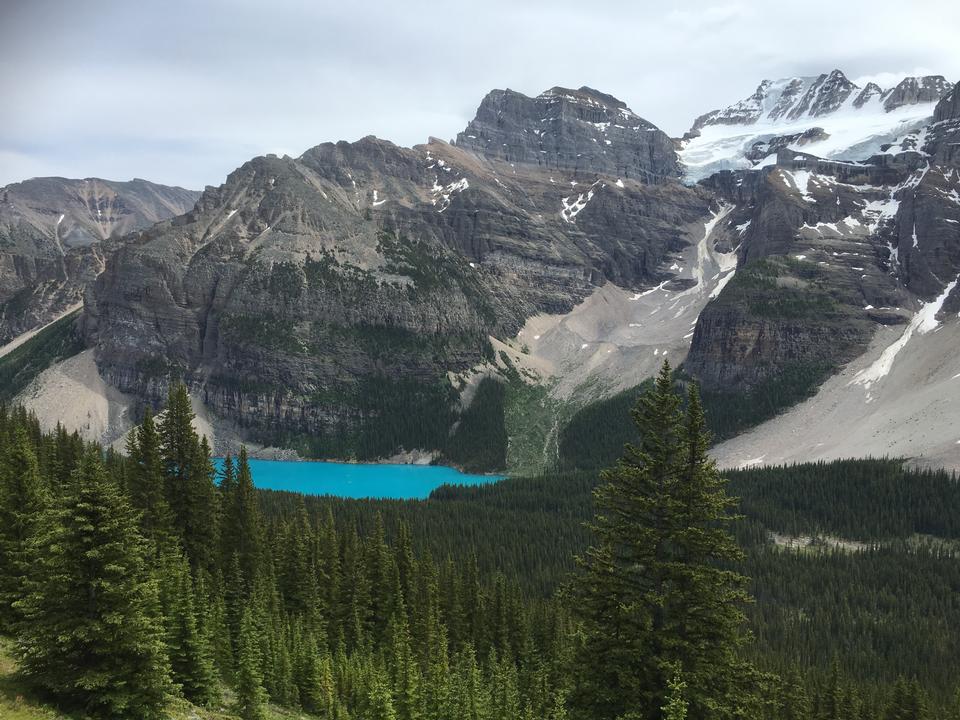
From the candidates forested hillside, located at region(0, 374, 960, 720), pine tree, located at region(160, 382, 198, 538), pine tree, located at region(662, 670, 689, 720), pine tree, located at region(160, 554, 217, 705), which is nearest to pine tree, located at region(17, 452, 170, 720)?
forested hillside, located at region(0, 374, 960, 720)

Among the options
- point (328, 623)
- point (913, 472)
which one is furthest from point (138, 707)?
point (913, 472)

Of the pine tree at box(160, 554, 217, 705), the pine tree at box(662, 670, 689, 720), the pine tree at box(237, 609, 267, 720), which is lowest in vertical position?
the pine tree at box(237, 609, 267, 720)

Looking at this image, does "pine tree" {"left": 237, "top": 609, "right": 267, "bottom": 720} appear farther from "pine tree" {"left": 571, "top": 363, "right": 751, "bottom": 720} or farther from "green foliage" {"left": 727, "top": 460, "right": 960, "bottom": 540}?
"green foliage" {"left": 727, "top": 460, "right": 960, "bottom": 540}

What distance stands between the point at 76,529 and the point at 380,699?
1744 cm

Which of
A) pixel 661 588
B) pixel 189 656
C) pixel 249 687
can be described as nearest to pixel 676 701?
pixel 661 588

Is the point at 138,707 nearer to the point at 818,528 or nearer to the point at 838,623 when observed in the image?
the point at 838,623

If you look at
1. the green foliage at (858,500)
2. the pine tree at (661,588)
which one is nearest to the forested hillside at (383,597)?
the pine tree at (661,588)

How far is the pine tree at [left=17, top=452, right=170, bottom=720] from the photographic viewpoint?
26.9 metres

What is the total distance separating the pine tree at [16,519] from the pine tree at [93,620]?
22.6ft

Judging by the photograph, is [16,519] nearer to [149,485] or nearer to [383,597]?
[149,485]

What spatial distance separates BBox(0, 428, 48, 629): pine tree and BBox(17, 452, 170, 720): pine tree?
688 centimetres

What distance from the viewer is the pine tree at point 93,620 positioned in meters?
26.9

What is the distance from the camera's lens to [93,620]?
2747 cm

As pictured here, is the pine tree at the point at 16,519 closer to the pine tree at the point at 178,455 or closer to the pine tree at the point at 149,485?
the pine tree at the point at 149,485
